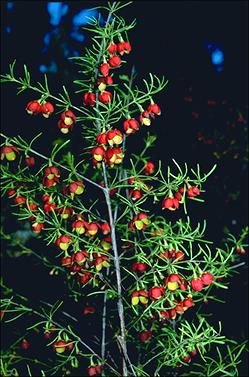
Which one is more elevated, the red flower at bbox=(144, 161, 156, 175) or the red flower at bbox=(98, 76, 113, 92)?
the red flower at bbox=(98, 76, 113, 92)

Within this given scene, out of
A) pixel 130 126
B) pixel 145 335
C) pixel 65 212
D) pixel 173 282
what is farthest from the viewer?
pixel 145 335

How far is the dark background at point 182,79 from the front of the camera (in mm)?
3883

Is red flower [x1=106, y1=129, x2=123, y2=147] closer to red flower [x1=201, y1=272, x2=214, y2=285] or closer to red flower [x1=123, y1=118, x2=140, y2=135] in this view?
red flower [x1=123, y1=118, x2=140, y2=135]

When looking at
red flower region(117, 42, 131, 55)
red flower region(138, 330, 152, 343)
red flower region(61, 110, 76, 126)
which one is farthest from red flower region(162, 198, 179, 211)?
red flower region(138, 330, 152, 343)

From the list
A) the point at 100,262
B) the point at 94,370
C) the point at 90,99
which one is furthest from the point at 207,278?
the point at 90,99

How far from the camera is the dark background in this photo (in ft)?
12.7

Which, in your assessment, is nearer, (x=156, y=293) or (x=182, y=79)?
(x=156, y=293)

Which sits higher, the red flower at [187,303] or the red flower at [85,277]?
the red flower at [85,277]

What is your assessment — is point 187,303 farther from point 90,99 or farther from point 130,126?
point 90,99

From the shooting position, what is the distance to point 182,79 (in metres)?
4.44

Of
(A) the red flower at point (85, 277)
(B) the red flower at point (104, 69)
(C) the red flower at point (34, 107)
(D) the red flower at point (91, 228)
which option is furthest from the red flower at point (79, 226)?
(B) the red flower at point (104, 69)

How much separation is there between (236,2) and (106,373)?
11.2 ft

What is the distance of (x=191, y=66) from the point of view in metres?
4.54

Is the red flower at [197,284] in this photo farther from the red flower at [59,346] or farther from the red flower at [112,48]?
the red flower at [112,48]
